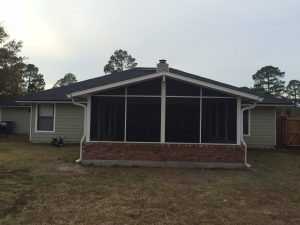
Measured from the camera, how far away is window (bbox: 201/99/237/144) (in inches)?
436

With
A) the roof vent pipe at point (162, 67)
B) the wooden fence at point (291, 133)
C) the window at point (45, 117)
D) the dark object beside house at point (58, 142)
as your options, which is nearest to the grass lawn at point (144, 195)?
the roof vent pipe at point (162, 67)

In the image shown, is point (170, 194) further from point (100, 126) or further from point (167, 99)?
point (100, 126)

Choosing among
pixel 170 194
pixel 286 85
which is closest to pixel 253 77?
pixel 286 85

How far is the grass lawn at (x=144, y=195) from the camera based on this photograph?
5.84 m

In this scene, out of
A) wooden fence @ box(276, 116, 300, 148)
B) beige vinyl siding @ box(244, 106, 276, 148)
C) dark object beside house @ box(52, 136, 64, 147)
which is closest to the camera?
dark object beside house @ box(52, 136, 64, 147)

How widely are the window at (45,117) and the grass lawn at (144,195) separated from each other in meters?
6.46

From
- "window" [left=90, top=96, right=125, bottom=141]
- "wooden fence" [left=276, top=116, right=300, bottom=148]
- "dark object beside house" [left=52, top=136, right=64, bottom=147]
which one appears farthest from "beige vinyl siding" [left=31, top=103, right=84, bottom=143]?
"wooden fence" [left=276, top=116, right=300, bottom=148]

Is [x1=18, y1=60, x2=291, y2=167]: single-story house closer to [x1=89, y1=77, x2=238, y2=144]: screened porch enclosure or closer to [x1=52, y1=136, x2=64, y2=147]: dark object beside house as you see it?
[x1=89, y1=77, x2=238, y2=144]: screened porch enclosure

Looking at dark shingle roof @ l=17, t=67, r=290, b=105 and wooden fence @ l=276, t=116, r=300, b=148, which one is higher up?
dark shingle roof @ l=17, t=67, r=290, b=105

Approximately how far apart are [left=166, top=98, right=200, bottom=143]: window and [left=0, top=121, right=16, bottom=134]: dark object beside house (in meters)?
14.9

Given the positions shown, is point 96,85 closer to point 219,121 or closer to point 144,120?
point 144,120

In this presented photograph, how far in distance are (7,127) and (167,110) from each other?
1517 centimetres

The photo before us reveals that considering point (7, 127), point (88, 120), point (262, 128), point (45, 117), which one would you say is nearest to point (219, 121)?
point (88, 120)

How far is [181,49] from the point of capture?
21.9 m
